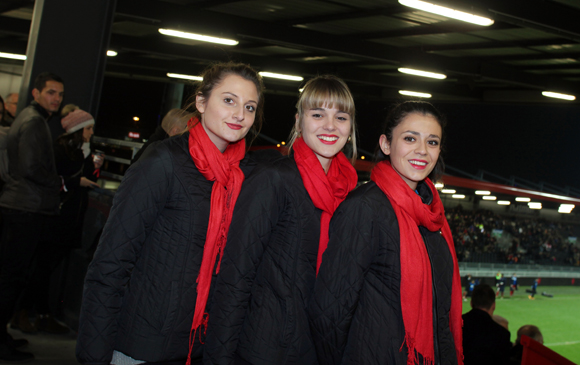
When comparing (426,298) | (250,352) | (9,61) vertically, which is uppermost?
(9,61)

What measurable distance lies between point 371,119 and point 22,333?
599 inches

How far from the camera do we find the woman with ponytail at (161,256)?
1562 millimetres

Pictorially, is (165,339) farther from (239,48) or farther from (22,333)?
(239,48)

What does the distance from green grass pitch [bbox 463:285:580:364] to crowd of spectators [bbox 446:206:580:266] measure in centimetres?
41

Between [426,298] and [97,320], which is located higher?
[426,298]

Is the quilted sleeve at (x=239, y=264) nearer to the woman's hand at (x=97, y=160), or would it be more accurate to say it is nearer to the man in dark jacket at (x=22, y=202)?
the man in dark jacket at (x=22, y=202)

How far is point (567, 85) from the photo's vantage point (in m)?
10.2

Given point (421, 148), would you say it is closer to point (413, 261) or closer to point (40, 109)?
point (413, 261)

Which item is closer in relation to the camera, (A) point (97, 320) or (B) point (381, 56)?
(A) point (97, 320)

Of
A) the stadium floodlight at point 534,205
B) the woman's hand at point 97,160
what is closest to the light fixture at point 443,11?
the stadium floodlight at point 534,205

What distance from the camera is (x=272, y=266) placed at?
174cm

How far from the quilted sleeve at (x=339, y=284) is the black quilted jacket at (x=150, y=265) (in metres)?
0.42

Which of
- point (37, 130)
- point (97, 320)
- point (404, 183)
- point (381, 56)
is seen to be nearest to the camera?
point (97, 320)

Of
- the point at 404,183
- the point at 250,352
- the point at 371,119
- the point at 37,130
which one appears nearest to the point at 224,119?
the point at 404,183
